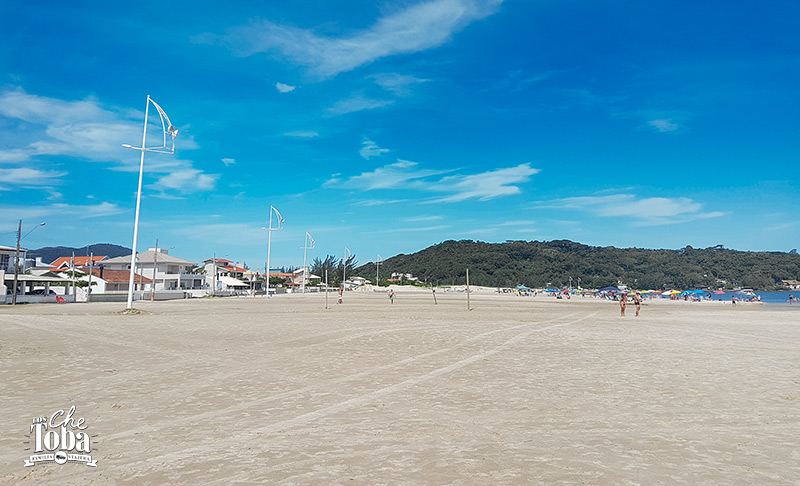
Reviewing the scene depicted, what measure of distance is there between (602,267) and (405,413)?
165 meters

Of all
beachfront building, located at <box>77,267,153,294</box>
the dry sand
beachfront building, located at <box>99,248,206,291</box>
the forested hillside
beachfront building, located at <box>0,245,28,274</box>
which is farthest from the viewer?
the forested hillside

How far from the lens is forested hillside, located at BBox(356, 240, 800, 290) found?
472ft

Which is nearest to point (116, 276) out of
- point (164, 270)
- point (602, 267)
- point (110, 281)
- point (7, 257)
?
point (110, 281)

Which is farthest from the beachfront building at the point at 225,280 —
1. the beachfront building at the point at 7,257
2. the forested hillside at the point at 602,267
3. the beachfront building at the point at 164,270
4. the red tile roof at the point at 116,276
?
the forested hillside at the point at 602,267

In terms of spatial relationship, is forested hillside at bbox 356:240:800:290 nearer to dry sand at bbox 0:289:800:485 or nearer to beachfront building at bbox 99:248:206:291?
beachfront building at bbox 99:248:206:291

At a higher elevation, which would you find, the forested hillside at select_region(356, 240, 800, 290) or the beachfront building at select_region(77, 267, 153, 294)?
the forested hillside at select_region(356, 240, 800, 290)

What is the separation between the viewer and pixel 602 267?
159 metres

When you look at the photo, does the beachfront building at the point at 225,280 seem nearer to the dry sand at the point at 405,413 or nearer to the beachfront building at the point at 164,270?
the beachfront building at the point at 164,270

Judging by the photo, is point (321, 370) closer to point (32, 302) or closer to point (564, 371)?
point (564, 371)

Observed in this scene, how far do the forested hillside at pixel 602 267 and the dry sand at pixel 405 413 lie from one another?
146159mm

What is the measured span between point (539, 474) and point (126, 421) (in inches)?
183

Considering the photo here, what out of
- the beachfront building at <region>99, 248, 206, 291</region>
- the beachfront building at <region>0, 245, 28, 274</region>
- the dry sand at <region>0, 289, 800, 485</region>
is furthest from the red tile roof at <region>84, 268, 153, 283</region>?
the dry sand at <region>0, 289, 800, 485</region>

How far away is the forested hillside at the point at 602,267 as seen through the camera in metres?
144

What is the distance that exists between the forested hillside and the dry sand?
480 feet
